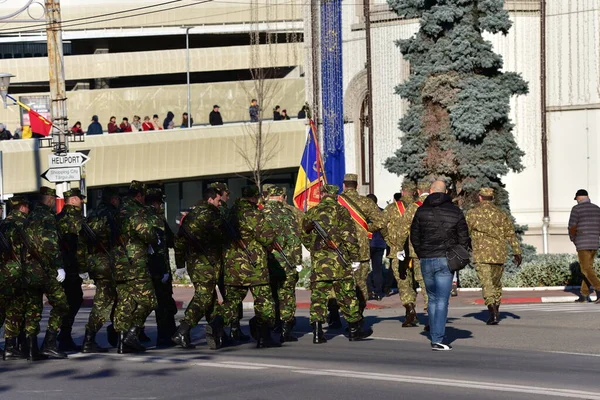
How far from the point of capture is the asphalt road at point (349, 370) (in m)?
10.8

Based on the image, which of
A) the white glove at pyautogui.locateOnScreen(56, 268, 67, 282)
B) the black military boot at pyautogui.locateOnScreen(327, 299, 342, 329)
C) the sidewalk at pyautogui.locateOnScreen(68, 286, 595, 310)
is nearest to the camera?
the white glove at pyautogui.locateOnScreen(56, 268, 67, 282)

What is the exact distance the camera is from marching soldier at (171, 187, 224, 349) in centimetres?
1425

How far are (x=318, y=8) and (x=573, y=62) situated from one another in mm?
8544

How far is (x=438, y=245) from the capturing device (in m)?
14.0

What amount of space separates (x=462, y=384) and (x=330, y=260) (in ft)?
13.4

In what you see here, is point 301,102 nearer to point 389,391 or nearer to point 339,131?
point 339,131

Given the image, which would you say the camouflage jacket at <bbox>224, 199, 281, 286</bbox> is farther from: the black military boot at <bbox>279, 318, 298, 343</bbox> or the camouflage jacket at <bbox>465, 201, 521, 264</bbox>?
the camouflage jacket at <bbox>465, 201, 521, 264</bbox>

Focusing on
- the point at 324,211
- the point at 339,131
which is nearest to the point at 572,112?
the point at 339,131

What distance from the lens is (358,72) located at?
3647 centimetres

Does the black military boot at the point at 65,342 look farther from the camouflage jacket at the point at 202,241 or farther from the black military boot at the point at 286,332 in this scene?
the black military boot at the point at 286,332

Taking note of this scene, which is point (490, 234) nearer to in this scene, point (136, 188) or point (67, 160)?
point (136, 188)

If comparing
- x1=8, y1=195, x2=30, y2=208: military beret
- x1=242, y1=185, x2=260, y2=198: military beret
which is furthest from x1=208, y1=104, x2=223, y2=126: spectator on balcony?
x1=8, y1=195, x2=30, y2=208: military beret

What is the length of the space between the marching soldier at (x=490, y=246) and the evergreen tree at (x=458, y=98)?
24.3 ft

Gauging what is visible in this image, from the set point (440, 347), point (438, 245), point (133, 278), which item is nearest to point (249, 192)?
point (133, 278)
